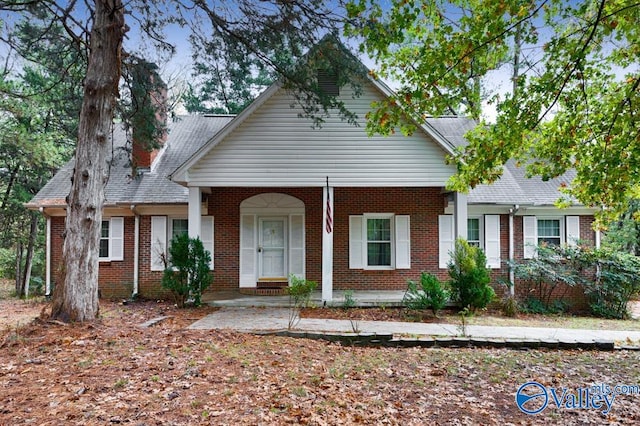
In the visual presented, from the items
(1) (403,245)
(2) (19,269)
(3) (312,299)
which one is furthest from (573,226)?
(2) (19,269)

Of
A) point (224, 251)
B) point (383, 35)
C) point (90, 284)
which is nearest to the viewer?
point (383, 35)

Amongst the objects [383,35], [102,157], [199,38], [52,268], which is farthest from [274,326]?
[52,268]

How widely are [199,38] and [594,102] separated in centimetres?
755

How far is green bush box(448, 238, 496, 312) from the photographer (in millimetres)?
8898

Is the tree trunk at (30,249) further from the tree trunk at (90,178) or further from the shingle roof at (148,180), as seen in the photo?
the tree trunk at (90,178)

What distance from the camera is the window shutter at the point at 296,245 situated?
1170 cm

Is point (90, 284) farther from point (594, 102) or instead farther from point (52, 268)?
point (594, 102)

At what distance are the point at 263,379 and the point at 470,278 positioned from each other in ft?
20.1

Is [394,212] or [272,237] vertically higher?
[394,212]

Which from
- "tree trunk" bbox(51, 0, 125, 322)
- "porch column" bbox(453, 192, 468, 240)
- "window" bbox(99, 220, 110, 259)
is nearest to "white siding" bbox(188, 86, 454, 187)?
"porch column" bbox(453, 192, 468, 240)

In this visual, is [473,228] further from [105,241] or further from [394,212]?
[105,241]

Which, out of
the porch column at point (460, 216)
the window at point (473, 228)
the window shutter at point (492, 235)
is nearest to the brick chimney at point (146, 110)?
the porch column at point (460, 216)

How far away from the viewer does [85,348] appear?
5383 millimetres

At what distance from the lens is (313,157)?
9492 millimetres
